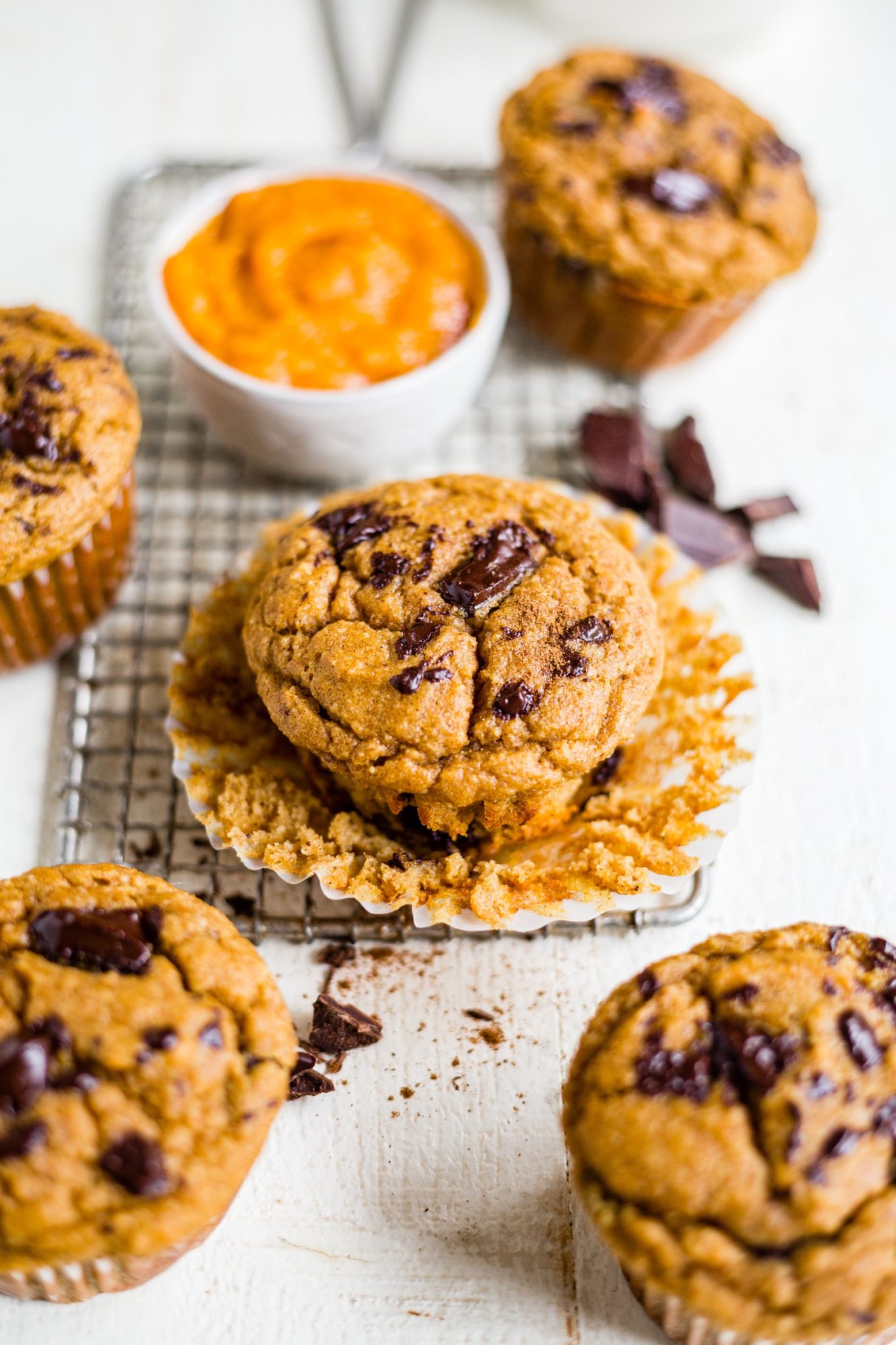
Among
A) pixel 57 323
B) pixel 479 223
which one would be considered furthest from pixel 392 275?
pixel 57 323

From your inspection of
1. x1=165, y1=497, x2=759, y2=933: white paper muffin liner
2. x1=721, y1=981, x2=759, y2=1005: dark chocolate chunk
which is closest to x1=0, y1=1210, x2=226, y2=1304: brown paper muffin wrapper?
x1=165, y1=497, x2=759, y2=933: white paper muffin liner

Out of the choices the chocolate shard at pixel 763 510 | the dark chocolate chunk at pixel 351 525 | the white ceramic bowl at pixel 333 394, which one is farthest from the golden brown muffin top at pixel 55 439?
the chocolate shard at pixel 763 510

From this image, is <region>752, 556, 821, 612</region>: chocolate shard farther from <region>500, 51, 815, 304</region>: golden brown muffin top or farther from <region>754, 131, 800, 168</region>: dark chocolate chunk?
<region>754, 131, 800, 168</region>: dark chocolate chunk

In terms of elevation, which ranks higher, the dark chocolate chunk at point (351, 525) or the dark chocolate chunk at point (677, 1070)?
the dark chocolate chunk at point (351, 525)

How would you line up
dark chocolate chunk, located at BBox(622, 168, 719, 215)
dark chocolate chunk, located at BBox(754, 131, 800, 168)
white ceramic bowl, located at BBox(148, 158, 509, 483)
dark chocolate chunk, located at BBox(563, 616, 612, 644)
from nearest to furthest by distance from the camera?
1. dark chocolate chunk, located at BBox(563, 616, 612, 644)
2. white ceramic bowl, located at BBox(148, 158, 509, 483)
3. dark chocolate chunk, located at BBox(622, 168, 719, 215)
4. dark chocolate chunk, located at BBox(754, 131, 800, 168)

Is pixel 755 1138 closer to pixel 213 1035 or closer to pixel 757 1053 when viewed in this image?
pixel 757 1053

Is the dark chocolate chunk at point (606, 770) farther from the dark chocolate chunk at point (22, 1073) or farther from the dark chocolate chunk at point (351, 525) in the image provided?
the dark chocolate chunk at point (22, 1073)

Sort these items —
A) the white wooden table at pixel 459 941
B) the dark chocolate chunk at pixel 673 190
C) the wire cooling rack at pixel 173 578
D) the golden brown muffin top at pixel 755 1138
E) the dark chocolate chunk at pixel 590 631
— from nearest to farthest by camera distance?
the golden brown muffin top at pixel 755 1138 → the white wooden table at pixel 459 941 → the dark chocolate chunk at pixel 590 631 → the wire cooling rack at pixel 173 578 → the dark chocolate chunk at pixel 673 190
